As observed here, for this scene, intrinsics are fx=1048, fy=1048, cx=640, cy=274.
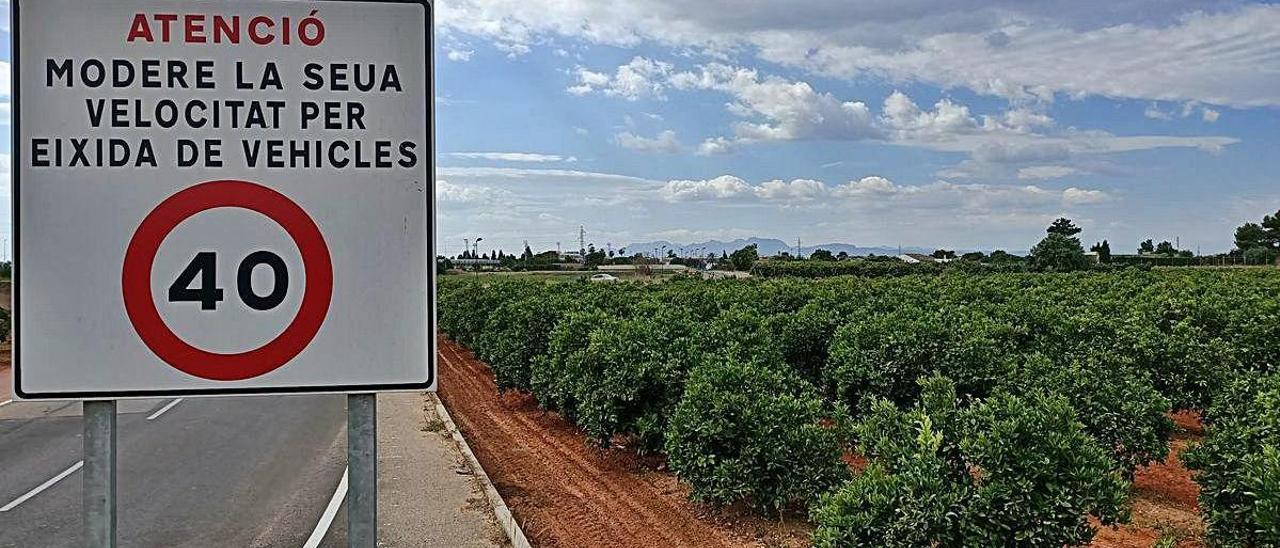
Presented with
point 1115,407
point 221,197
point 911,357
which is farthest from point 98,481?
point 911,357

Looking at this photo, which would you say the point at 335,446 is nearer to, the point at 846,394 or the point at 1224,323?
the point at 846,394

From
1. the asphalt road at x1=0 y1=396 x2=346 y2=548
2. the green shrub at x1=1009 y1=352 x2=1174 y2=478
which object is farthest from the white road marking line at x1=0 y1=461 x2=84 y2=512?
the green shrub at x1=1009 y1=352 x2=1174 y2=478

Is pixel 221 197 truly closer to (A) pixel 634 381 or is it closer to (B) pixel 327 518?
(B) pixel 327 518

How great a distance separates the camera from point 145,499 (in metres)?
11.6

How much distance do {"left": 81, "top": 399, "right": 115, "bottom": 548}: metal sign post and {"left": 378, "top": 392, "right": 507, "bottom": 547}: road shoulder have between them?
5.02 m

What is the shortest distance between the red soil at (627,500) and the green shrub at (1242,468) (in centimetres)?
72

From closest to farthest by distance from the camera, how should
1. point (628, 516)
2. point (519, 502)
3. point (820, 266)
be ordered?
point (628, 516)
point (519, 502)
point (820, 266)

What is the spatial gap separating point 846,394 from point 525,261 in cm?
8000

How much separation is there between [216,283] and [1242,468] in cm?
666

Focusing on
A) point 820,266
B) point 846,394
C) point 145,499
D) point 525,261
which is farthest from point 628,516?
point 525,261

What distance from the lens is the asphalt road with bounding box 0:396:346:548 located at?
1012cm

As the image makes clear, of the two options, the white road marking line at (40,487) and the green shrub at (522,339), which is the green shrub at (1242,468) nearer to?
the green shrub at (522,339)

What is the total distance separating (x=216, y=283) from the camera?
223 cm

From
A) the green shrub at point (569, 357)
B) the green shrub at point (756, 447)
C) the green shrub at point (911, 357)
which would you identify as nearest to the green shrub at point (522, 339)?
the green shrub at point (569, 357)
